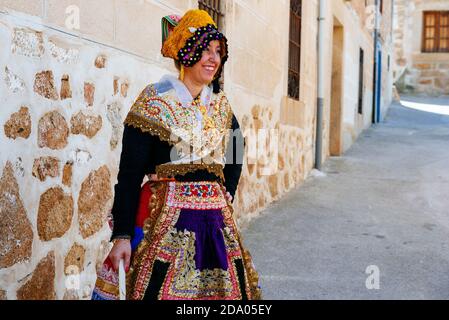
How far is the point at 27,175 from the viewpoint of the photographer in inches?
103

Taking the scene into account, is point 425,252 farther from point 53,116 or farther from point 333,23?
point 333,23

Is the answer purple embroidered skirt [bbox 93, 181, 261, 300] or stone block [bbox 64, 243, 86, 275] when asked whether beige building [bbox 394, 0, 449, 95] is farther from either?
purple embroidered skirt [bbox 93, 181, 261, 300]

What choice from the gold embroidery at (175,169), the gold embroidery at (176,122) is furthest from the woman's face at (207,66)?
the gold embroidery at (175,169)

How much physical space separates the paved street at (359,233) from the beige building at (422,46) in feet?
47.5

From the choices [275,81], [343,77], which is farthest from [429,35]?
[275,81]

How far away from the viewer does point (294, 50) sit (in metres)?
8.05

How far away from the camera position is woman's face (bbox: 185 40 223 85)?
7.98 feet

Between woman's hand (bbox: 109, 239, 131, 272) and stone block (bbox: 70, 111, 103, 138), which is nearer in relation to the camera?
woman's hand (bbox: 109, 239, 131, 272)

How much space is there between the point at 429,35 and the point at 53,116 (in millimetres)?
23940

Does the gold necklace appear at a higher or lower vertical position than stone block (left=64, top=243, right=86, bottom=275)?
higher

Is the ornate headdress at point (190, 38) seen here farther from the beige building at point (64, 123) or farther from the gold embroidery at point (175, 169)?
the beige building at point (64, 123)

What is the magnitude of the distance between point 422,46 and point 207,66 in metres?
23.6

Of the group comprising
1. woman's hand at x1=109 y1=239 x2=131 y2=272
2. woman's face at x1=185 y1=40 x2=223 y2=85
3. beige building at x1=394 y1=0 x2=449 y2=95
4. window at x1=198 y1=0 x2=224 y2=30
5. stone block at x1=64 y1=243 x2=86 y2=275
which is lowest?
stone block at x1=64 y1=243 x2=86 y2=275

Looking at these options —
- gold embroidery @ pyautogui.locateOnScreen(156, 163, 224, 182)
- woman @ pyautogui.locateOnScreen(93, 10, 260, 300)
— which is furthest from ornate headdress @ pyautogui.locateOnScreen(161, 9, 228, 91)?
gold embroidery @ pyautogui.locateOnScreen(156, 163, 224, 182)
